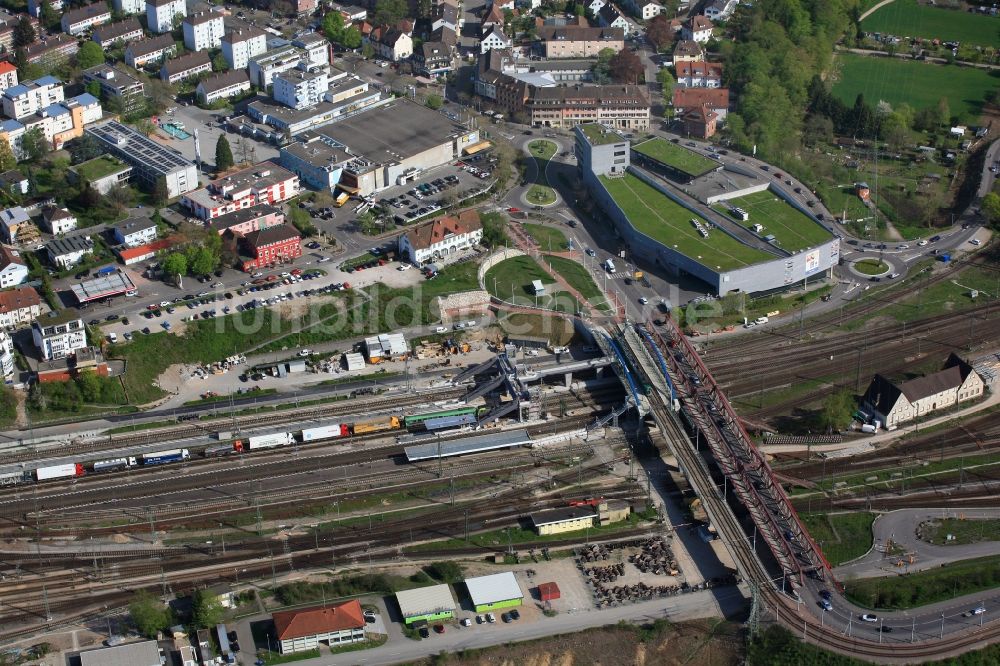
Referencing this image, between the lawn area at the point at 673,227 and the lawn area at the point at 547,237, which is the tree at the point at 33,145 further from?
the lawn area at the point at 673,227

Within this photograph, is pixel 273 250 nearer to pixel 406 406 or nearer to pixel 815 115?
pixel 406 406

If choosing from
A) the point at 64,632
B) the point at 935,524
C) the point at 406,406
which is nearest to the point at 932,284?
the point at 935,524

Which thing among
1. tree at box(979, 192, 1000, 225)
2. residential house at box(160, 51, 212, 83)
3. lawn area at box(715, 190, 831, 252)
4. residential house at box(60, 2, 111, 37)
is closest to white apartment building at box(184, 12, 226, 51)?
residential house at box(160, 51, 212, 83)

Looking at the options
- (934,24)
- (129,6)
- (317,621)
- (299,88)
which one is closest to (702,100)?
(299,88)

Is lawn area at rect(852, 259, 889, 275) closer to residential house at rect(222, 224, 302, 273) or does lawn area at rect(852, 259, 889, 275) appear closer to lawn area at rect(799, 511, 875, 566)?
lawn area at rect(799, 511, 875, 566)

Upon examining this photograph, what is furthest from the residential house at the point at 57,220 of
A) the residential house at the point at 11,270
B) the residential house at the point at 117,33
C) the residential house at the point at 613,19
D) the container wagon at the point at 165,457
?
the residential house at the point at 613,19

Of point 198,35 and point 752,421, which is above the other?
point 198,35
